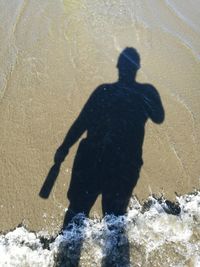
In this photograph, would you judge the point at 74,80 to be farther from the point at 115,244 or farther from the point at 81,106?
the point at 115,244

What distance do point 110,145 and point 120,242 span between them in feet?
7.69

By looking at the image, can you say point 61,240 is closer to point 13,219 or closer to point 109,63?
point 13,219

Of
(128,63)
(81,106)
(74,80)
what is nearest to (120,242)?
(81,106)

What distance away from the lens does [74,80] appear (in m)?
9.38

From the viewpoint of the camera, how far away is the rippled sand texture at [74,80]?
23.1 ft

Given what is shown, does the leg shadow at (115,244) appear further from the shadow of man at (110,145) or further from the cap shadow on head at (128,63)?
the cap shadow on head at (128,63)

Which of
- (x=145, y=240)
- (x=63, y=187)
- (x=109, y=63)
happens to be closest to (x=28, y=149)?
(x=63, y=187)

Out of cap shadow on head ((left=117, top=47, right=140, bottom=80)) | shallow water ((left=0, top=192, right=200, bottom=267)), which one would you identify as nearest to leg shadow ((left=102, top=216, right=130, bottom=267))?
shallow water ((left=0, top=192, right=200, bottom=267))

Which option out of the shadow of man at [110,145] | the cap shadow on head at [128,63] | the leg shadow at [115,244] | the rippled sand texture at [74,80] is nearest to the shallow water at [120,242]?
the leg shadow at [115,244]

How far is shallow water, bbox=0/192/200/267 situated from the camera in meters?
5.85

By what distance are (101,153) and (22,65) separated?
398 centimetres

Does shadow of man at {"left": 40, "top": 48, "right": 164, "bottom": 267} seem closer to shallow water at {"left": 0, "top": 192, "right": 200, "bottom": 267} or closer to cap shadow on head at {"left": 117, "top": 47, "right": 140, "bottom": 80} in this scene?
cap shadow on head at {"left": 117, "top": 47, "right": 140, "bottom": 80}

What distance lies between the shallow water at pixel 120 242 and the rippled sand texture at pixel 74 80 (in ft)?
1.19

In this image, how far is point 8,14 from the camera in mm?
11852
